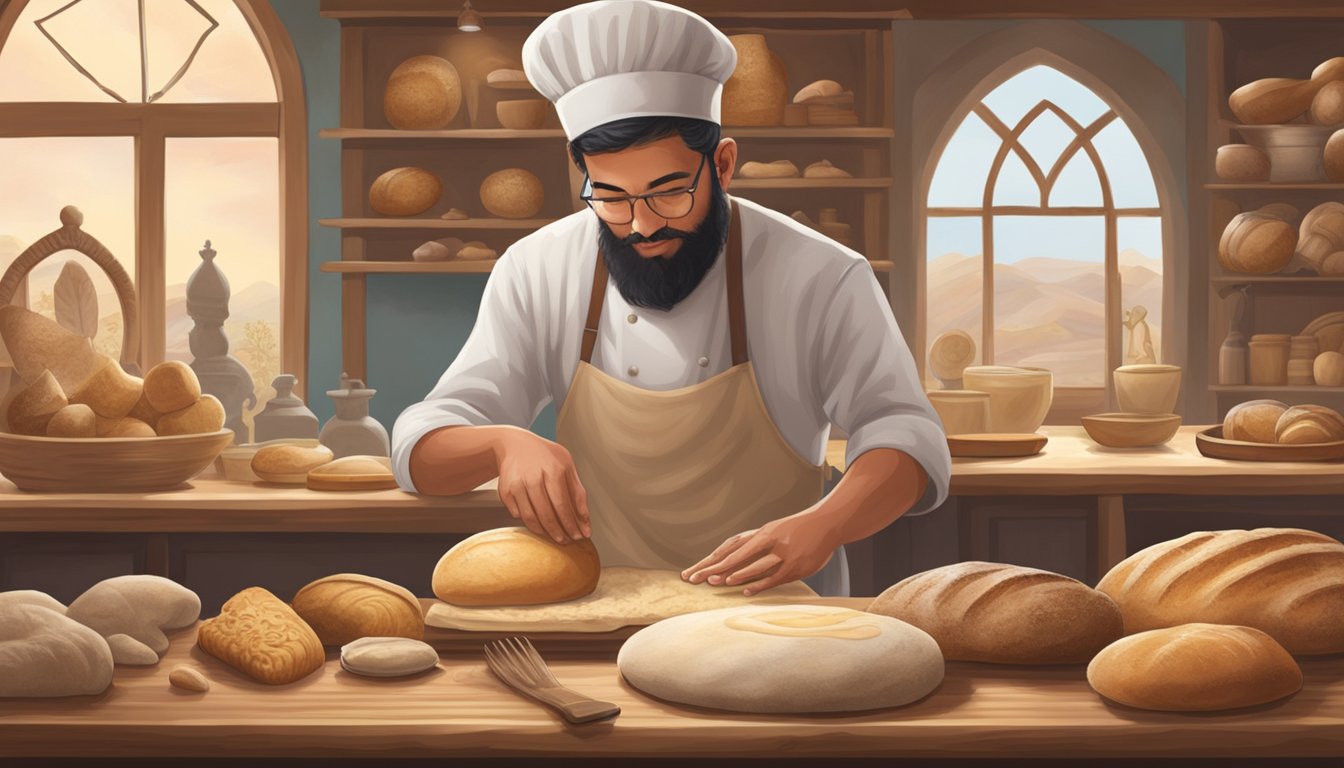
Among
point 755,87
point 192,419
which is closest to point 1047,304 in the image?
point 755,87

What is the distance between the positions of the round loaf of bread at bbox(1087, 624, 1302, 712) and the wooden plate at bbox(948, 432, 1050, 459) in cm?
184

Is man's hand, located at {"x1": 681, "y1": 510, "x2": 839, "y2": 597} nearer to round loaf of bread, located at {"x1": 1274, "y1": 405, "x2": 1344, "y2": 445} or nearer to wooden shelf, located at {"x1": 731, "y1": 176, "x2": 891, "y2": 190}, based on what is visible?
round loaf of bread, located at {"x1": 1274, "y1": 405, "x2": 1344, "y2": 445}

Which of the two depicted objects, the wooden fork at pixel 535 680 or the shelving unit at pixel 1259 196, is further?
the shelving unit at pixel 1259 196

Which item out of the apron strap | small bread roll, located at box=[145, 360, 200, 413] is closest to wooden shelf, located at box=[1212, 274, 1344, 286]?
the apron strap

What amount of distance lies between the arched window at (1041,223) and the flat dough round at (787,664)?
3842 millimetres

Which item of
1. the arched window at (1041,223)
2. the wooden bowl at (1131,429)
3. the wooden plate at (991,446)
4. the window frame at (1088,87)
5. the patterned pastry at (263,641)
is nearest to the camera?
the patterned pastry at (263,641)

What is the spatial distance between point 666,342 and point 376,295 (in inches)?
110

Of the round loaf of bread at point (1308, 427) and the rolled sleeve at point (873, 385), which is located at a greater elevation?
the rolled sleeve at point (873, 385)

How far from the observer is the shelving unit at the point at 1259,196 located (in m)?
4.58

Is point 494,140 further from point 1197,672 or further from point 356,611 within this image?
point 1197,672

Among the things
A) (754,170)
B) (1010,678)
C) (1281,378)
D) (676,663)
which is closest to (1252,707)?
(1010,678)

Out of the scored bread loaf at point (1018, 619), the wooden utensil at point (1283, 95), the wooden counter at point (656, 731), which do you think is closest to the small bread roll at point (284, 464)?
the wooden counter at point (656, 731)

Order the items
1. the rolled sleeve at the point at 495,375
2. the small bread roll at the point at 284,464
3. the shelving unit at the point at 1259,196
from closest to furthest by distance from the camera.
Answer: the rolled sleeve at the point at 495,375 < the small bread roll at the point at 284,464 < the shelving unit at the point at 1259,196

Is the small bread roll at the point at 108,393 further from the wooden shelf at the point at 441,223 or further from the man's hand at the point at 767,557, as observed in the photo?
the wooden shelf at the point at 441,223
